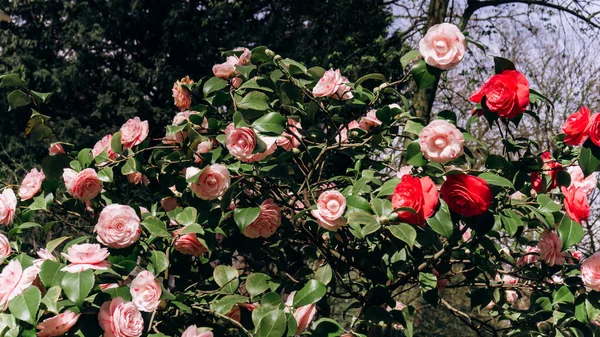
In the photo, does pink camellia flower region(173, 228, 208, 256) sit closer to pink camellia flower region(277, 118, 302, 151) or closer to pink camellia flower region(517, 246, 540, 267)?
pink camellia flower region(277, 118, 302, 151)

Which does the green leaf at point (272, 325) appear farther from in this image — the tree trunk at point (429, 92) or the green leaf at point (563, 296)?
the tree trunk at point (429, 92)

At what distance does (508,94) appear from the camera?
4.41 feet

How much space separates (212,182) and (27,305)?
53 centimetres

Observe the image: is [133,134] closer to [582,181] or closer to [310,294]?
[310,294]

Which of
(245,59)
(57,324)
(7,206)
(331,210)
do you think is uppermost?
(245,59)

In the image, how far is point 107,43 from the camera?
8.52 m

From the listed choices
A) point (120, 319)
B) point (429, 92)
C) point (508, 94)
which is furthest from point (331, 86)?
point (429, 92)

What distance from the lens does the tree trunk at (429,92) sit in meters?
6.10

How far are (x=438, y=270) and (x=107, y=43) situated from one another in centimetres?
770

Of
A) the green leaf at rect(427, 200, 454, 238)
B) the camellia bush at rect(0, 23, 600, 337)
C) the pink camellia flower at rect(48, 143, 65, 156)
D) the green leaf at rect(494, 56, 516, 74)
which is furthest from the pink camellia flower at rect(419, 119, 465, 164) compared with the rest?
the pink camellia flower at rect(48, 143, 65, 156)

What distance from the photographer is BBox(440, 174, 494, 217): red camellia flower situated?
1.26 meters

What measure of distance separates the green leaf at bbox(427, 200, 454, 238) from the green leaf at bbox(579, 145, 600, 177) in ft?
1.09

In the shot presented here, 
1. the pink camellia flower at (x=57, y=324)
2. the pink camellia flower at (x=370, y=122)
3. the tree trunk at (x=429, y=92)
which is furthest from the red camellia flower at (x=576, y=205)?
the tree trunk at (x=429, y=92)

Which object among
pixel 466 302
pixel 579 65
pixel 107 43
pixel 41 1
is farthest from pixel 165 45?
pixel 579 65
